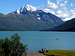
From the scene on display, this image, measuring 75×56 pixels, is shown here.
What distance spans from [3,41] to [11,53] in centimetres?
224

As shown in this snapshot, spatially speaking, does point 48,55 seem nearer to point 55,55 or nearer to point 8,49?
point 55,55

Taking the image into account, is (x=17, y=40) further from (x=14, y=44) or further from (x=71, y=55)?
(x=71, y=55)

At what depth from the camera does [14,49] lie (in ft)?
138

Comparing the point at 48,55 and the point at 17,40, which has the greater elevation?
the point at 17,40

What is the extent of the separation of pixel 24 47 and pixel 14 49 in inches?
59.8

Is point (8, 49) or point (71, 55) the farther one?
point (71, 55)

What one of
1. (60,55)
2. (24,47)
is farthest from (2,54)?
(60,55)

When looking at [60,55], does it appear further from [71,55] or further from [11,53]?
[11,53]

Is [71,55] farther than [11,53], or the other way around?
[71,55]

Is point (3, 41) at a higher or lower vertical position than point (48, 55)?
higher

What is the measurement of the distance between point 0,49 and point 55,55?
34663mm

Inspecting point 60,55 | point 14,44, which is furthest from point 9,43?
point 60,55

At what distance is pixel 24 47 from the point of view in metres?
42.2

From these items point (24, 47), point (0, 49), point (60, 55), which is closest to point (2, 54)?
point (0, 49)
